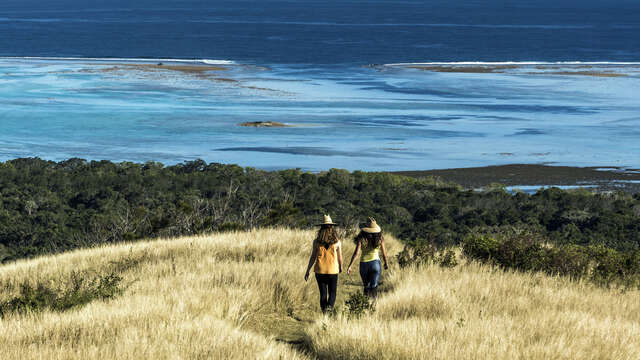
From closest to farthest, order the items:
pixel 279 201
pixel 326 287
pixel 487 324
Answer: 1. pixel 487 324
2. pixel 326 287
3. pixel 279 201

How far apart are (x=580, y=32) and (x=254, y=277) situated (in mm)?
156346

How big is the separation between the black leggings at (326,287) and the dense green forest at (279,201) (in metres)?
20.0

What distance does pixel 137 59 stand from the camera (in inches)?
3661

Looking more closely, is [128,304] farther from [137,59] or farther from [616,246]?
[137,59]

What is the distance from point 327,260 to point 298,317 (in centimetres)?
104

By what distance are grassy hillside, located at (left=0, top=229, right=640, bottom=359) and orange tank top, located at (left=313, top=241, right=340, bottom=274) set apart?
25.6 inches

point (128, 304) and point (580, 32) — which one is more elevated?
point (580, 32)

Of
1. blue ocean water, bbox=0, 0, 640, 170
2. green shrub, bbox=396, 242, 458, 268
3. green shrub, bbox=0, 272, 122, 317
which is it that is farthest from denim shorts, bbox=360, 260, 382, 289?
blue ocean water, bbox=0, 0, 640, 170

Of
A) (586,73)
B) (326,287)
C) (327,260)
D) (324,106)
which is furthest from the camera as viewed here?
(586,73)

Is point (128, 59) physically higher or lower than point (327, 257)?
higher

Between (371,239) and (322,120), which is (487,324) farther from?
(322,120)

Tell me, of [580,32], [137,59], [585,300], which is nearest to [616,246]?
[585,300]

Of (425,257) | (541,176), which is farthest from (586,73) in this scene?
(425,257)

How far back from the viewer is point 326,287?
10.7m
